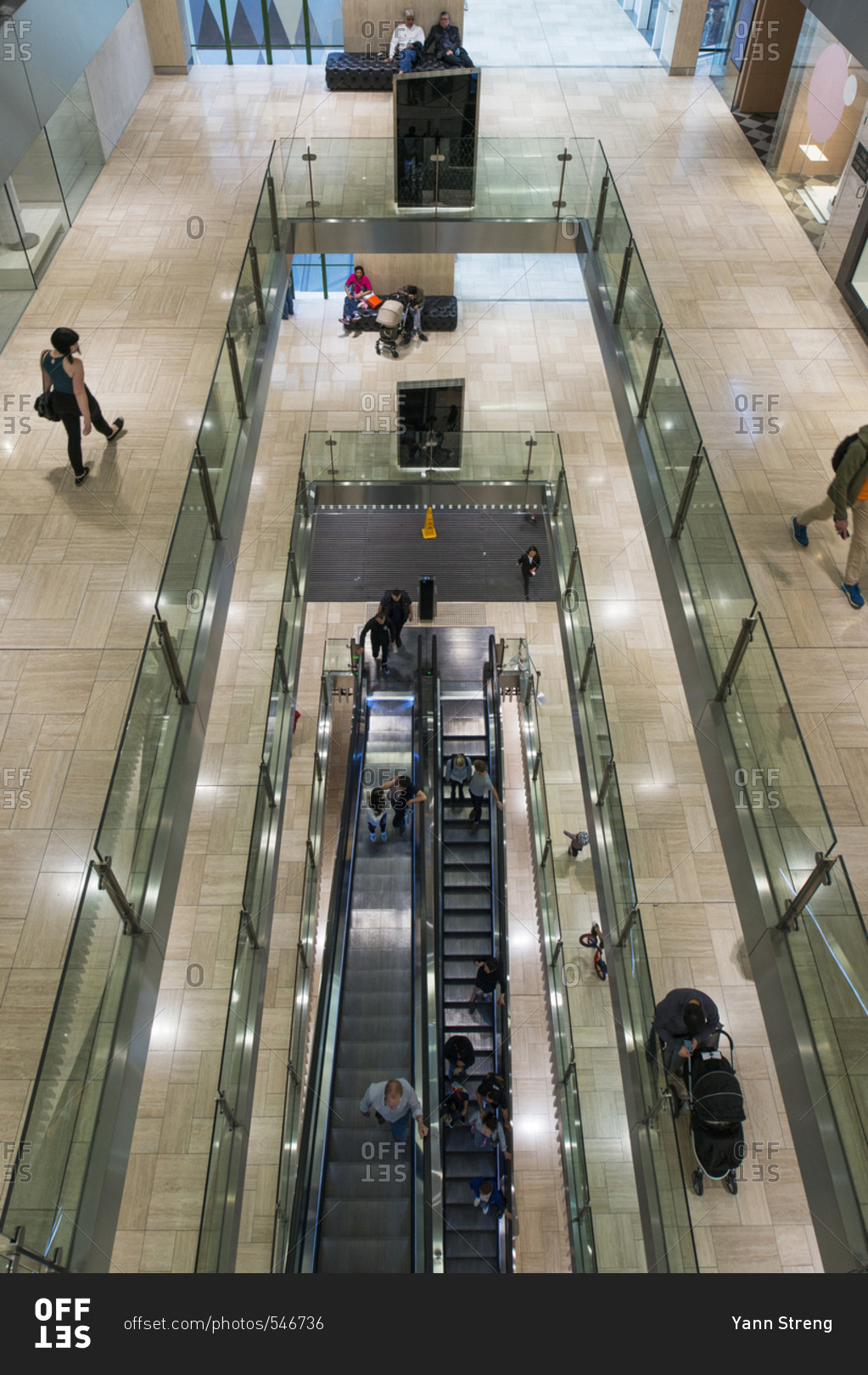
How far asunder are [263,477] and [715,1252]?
9730mm

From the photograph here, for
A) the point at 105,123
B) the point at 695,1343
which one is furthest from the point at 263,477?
the point at 695,1343

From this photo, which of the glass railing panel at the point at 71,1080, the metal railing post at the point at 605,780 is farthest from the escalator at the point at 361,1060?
the glass railing panel at the point at 71,1080

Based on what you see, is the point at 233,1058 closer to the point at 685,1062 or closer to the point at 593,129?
the point at 685,1062

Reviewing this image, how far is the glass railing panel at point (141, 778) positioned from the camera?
4996mm

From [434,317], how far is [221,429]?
421 inches

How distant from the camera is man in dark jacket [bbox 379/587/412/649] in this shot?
497 inches

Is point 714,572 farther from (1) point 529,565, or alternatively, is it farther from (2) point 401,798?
(1) point 529,565

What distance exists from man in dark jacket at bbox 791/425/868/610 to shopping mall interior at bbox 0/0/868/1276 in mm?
84

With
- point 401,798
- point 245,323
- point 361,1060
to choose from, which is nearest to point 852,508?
point 245,323

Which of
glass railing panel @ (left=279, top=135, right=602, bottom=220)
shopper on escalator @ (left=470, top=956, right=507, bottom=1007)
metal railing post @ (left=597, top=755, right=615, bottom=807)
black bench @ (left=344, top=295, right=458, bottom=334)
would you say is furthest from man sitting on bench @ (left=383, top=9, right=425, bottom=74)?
shopper on escalator @ (left=470, top=956, right=507, bottom=1007)

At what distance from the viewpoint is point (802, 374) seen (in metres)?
9.32

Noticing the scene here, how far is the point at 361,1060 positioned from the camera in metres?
9.30

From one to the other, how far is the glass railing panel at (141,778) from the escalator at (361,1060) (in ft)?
13.6

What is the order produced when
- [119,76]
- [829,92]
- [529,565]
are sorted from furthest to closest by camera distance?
[529,565] < [119,76] < [829,92]
